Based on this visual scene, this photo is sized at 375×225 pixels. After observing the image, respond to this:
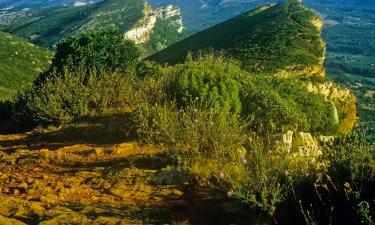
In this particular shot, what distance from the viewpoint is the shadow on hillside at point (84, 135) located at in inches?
449

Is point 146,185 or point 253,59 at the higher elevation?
point 146,185

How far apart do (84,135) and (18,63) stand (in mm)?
68707

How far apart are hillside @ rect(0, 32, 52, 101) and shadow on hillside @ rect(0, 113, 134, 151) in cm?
5064

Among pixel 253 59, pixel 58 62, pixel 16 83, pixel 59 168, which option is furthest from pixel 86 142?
pixel 16 83

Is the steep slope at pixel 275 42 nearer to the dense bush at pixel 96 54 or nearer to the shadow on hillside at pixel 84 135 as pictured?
the dense bush at pixel 96 54

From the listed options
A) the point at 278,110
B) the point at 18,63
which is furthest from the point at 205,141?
the point at 18,63

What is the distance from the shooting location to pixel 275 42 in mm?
43906

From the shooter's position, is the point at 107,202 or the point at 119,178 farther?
the point at 119,178

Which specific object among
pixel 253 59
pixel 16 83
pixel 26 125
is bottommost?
pixel 16 83

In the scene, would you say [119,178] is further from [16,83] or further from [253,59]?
[16,83]

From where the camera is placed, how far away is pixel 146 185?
8.41 m

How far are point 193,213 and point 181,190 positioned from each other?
0.94 meters

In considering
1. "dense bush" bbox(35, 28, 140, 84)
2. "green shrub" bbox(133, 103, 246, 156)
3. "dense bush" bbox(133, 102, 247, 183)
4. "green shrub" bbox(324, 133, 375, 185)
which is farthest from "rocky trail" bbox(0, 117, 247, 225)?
"dense bush" bbox(35, 28, 140, 84)

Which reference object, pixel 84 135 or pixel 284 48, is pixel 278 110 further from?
pixel 284 48
